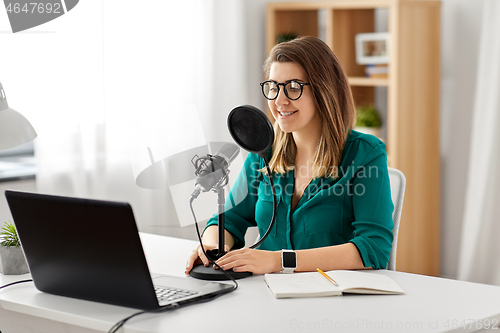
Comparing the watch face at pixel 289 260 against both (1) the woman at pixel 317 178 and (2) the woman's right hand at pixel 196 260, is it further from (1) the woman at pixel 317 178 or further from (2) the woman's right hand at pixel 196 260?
(2) the woman's right hand at pixel 196 260

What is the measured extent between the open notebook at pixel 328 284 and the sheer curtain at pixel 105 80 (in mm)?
1020

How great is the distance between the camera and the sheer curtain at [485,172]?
2.96 m

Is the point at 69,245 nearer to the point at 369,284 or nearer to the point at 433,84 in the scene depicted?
the point at 369,284

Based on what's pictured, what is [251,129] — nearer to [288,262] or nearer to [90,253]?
[288,262]

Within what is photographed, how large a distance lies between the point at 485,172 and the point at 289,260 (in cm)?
193

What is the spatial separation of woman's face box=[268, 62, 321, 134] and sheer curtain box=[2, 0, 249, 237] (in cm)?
66

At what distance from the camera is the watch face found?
1466mm

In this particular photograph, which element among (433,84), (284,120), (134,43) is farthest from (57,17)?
(433,84)

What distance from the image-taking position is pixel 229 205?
1577 mm

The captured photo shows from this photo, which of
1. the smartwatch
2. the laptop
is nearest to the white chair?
the smartwatch

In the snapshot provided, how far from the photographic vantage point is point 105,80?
2857 mm

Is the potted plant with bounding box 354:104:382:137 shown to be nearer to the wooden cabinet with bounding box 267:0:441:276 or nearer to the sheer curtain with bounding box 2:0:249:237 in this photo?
the wooden cabinet with bounding box 267:0:441:276

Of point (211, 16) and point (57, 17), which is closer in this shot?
point (57, 17)

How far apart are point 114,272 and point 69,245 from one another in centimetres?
12
